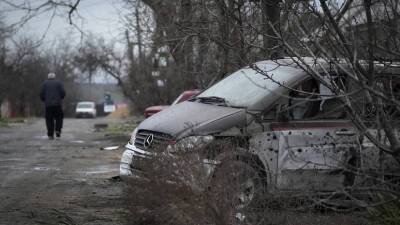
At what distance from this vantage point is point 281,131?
724 centimetres

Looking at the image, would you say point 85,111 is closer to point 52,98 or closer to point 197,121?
point 52,98

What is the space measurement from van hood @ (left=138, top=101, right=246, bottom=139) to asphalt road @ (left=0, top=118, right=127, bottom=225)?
0.90 meters

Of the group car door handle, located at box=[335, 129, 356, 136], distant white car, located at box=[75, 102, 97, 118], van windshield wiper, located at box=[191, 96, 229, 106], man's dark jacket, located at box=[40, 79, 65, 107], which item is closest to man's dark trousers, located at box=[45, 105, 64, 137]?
man's dark jacket, located at box=[40, 79, 65, 107]

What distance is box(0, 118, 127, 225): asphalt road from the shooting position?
275 inches

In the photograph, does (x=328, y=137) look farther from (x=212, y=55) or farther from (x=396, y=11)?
(x=212, y=55)

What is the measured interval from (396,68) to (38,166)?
699cm

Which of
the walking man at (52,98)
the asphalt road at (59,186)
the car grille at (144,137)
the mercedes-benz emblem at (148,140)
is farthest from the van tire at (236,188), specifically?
the walking man at (52,98)

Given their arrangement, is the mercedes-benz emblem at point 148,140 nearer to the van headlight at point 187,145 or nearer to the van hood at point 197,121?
the van hood at point 197,121

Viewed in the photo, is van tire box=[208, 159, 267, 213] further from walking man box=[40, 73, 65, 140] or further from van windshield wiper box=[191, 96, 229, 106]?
walking man box=[40, 73, 65, 140]

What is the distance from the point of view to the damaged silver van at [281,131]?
6.85 meters

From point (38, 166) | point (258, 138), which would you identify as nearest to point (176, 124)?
point (258, 138)

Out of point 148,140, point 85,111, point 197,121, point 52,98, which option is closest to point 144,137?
point 148,140

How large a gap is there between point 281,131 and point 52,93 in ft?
37.2

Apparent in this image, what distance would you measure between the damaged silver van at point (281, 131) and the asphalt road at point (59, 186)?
654mm
